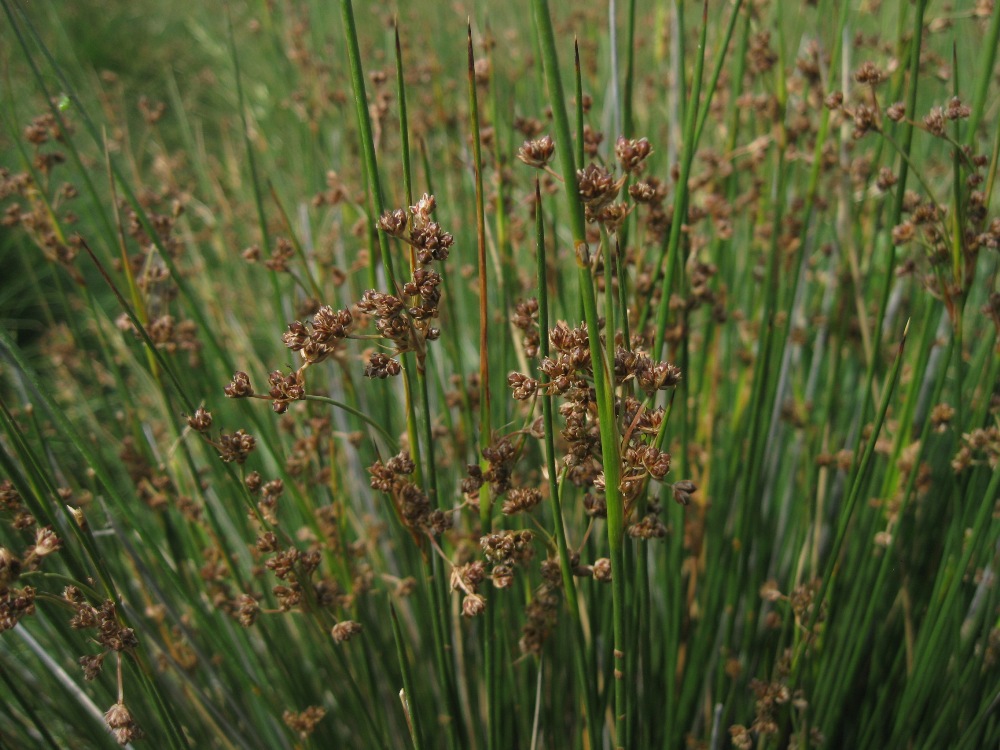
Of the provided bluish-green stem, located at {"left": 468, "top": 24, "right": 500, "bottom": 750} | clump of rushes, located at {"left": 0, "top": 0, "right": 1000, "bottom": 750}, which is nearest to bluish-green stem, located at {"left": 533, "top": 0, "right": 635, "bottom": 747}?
clump of rushes, located at {"left": 0, "top": 0, "right": 1000, "bottom": 750}

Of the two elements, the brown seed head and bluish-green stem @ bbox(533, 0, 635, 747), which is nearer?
bluish-green stem @ bbox(533, 0, 635, 747)

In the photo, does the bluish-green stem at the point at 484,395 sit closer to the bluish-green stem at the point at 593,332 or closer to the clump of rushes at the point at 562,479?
the clump of rushes at the point at 562,479

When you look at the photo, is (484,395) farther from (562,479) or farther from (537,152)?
(537,152)

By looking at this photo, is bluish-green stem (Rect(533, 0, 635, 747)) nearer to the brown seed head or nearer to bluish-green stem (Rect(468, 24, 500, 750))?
the brown seed head

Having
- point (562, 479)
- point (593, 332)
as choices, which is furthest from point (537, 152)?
point (562, 479)

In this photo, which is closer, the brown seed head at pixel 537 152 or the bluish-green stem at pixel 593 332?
the bluish-green stem at pixel 593 332

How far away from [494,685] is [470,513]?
41 cm

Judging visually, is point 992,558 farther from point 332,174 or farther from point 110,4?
point 110,4

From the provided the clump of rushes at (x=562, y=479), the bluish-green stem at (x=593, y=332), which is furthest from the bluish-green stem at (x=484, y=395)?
the bluish-green stem at (x=593, y=332)

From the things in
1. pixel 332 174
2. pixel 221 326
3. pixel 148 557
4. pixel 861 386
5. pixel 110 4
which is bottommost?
pixel 148 557

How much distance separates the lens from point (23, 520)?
3.05 ft

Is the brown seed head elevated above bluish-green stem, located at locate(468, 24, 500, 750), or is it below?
above

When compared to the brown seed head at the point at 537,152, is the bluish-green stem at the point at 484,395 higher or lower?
lower

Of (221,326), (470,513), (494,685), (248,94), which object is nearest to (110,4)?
(248,94)
